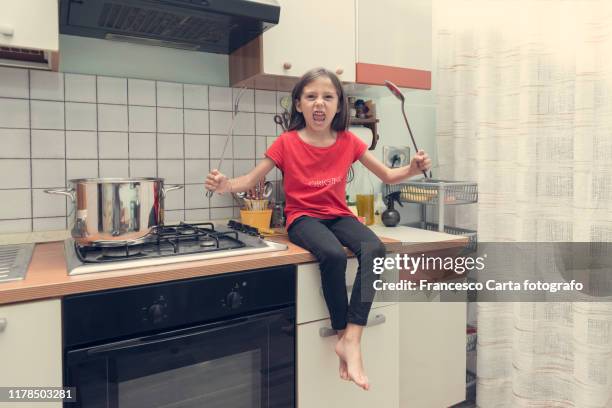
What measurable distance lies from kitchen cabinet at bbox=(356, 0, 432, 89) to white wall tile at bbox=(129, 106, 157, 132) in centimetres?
75

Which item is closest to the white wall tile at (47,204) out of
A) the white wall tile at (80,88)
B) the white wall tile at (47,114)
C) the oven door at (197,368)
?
the white wall tile at (47,114)

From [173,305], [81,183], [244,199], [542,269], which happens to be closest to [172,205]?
[244,199]

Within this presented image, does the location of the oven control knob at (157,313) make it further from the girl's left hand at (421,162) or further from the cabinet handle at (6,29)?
the girl's left hand at (421,162)

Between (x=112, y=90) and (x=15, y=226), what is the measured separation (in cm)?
52

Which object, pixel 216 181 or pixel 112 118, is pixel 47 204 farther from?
pixel 216 181

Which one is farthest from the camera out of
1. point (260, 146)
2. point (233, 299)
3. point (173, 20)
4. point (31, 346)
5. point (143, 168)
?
point (260, 146)

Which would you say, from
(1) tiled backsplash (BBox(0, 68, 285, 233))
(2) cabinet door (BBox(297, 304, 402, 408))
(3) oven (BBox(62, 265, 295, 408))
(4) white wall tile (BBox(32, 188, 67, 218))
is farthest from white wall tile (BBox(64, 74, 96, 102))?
(2) cabinet door (BBox(297, 304, 402, 408))

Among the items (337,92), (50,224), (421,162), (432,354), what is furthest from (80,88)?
(432,354)

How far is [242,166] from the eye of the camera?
1796 mm

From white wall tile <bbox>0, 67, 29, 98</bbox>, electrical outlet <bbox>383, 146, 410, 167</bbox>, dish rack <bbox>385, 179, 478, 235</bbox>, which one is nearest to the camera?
white wall tile <bbox>0, 67, 29, 98</bbox>

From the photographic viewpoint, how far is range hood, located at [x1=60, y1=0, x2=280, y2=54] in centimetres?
128

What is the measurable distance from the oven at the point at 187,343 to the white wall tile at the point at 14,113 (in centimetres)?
74

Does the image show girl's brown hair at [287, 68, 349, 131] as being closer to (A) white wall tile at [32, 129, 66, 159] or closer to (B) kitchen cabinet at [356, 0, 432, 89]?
(B) kitchen cabinet at [356, 0, 432, 89]

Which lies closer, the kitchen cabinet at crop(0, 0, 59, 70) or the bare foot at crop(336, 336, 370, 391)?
the kitchen cabinet at crop(0, 0, 59, 70)
